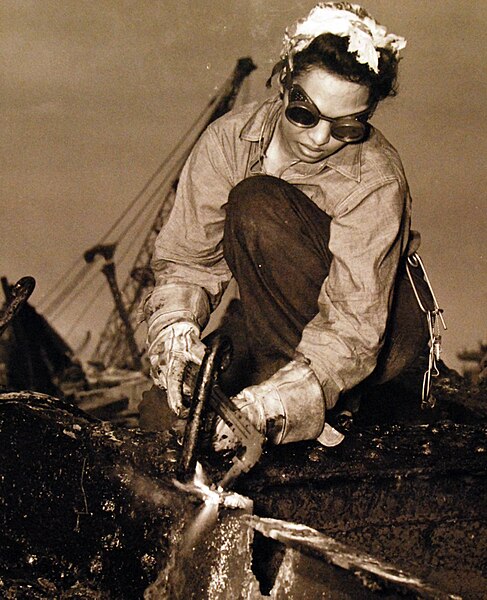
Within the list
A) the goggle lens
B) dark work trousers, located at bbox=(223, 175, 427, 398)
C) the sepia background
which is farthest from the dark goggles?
the sepia background

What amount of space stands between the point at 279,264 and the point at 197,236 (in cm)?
34

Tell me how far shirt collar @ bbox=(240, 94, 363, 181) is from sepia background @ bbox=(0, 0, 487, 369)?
3.79 meters

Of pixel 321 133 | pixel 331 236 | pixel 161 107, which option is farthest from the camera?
pixel 161 107

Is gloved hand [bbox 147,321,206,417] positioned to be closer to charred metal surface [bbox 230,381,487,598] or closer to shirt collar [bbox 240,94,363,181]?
charred metal surface [bbox 230,381,487,598]

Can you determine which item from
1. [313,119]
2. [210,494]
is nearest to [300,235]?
[313,119]

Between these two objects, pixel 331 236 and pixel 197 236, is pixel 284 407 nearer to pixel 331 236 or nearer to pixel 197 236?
pixel 331 236

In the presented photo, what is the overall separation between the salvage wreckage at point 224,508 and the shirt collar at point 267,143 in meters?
0.89

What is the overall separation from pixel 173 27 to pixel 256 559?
5693 mm

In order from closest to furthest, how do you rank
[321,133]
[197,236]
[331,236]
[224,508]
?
[224,508] < [321,133] < [331,236] < [197,236]

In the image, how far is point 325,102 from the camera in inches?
91.9

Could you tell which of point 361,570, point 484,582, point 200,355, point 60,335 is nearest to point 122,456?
point 200,355

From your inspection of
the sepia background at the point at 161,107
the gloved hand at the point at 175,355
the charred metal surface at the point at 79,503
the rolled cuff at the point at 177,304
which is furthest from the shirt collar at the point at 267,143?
the sepia background at the point at 161,107

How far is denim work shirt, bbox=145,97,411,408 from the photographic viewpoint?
7.82 feet

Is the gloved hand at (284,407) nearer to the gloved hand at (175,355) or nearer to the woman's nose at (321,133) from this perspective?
the gloved hand at (175,355)
